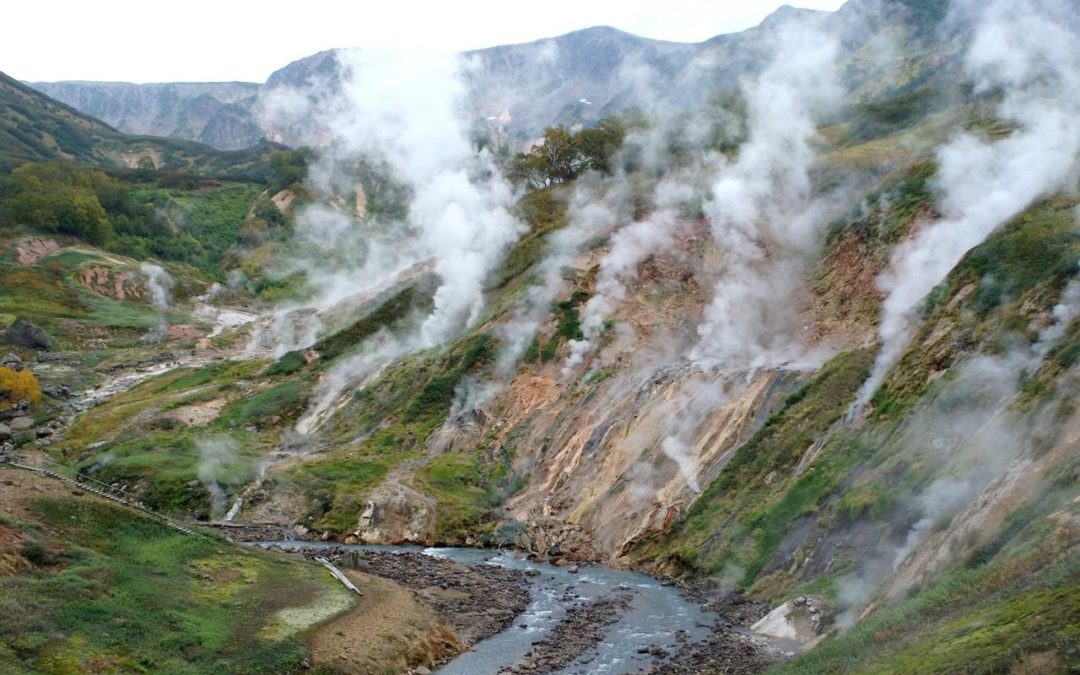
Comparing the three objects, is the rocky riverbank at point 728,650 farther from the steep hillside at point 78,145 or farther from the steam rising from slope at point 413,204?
the steep hillside at point 78,145

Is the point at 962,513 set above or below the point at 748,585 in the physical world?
above

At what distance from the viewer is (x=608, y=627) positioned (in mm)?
29203

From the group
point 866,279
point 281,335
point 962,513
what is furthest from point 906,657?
point 281,335

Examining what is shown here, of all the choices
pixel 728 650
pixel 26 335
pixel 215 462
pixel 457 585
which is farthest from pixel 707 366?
pixel 26 335

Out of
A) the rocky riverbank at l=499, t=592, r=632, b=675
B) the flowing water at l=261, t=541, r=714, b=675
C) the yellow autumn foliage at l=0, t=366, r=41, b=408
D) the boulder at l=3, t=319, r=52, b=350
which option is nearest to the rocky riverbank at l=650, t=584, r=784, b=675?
the flowing water at l=261, t=541, r=714, b=675

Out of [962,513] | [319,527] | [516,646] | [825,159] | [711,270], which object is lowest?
[319,527]

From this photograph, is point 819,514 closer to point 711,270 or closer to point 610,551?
point 610,551

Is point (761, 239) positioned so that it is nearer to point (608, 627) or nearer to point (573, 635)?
point (608, 627)

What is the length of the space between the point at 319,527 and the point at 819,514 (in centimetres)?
2779

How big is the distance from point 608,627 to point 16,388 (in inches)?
2120

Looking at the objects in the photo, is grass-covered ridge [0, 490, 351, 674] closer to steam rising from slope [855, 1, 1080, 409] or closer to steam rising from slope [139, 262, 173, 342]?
steam rising from slope [855, 1, 1080, 409]

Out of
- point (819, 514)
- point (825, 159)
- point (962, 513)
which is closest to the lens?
point (962, 513)

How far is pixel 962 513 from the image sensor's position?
23.9 metres

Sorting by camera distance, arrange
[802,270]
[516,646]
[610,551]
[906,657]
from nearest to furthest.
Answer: [906,657] < [516,646] < [610,551] < [802,270]
